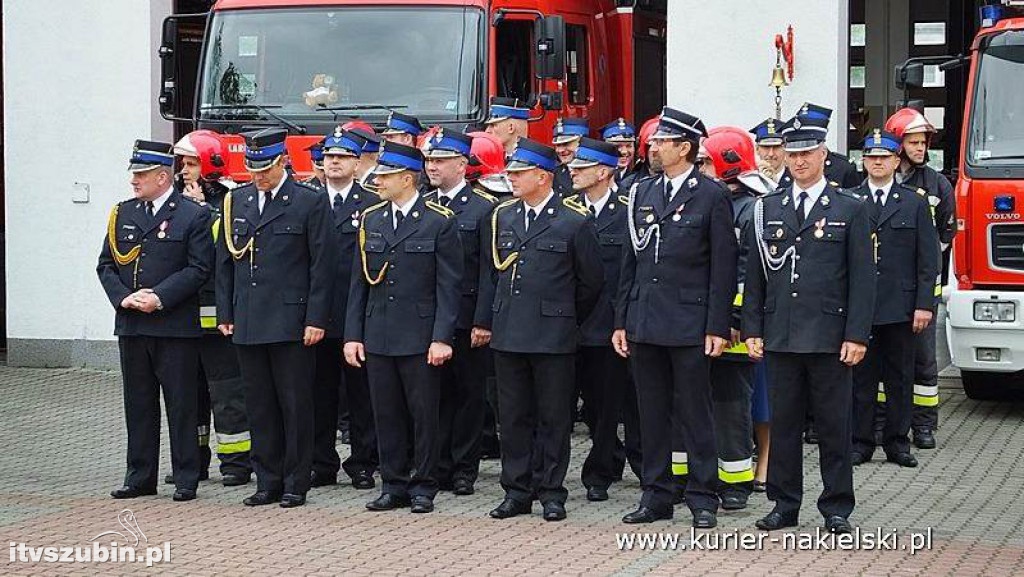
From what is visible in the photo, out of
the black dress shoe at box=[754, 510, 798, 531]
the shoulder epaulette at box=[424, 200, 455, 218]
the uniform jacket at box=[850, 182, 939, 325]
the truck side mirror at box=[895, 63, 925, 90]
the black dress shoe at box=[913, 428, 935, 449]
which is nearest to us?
the black dress shoe at box=[754, 510, 798, 531]

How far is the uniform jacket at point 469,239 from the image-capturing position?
1032 centimetres

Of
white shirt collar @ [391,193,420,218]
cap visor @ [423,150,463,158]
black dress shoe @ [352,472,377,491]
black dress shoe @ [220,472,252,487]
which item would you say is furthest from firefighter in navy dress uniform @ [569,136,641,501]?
black dress shoe @ [220,472,252,487]

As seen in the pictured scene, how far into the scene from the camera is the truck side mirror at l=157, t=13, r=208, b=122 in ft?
48.0

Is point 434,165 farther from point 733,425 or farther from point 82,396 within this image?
point 82,396

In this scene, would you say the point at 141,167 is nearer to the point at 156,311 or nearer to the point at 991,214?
the point at 156,311

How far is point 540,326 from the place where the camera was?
374 inches

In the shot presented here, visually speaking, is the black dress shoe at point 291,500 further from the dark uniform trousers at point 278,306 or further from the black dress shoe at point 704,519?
the black dress shoe at point 704,519

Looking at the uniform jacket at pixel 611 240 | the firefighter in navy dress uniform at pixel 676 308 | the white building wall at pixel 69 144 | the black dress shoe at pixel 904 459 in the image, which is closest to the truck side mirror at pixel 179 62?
the white building wall at pixel 69 144

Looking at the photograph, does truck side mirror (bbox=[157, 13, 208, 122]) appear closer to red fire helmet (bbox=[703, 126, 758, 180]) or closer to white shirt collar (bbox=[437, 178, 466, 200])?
white shirt collar (bbox=[437, 178, 466, 200])

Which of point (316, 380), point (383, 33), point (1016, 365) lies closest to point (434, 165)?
point (316, 380)

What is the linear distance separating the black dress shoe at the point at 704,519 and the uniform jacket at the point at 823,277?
0.90m

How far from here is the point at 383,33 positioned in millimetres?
13773

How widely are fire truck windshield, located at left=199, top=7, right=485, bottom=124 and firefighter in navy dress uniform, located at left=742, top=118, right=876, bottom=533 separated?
472 centimetres

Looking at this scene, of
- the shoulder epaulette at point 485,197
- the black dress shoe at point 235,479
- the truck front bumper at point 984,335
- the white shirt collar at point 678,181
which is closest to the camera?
the white shirt collar at point 678,181
